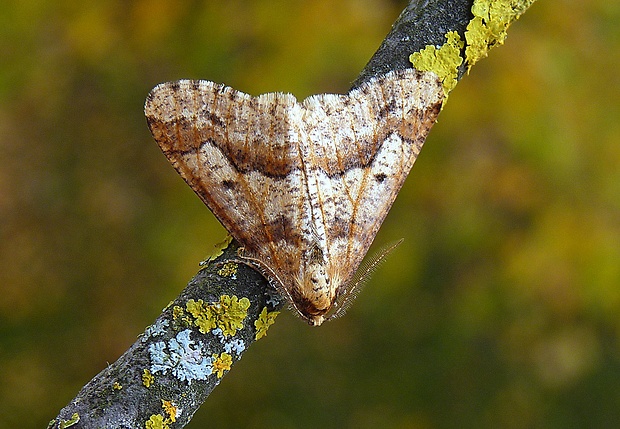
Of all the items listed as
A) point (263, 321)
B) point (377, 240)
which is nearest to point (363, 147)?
point (263, 321)

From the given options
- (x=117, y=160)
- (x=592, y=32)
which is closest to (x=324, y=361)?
(x=117, y=160)

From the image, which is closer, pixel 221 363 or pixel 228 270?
pixel 221 363

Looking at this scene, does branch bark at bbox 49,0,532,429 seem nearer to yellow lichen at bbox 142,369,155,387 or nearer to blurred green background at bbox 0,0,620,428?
yellow lichen at bbox 142,369,155,387

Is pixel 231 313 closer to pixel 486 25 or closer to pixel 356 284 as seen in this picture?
pixel 356 284

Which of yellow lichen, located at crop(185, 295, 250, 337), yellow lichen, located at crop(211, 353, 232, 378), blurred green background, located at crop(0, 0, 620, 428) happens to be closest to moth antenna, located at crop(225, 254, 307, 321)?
yellow lichen, located at crop(185, 295, 250, 337)

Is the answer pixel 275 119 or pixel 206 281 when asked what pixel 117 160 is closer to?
pixel 275 119

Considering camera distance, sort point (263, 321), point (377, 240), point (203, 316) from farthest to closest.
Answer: point (377, 240) → point (263, 321) → point (203, 316)

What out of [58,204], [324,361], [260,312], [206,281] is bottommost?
[324,361]

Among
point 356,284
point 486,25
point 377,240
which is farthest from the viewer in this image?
point 377,240
